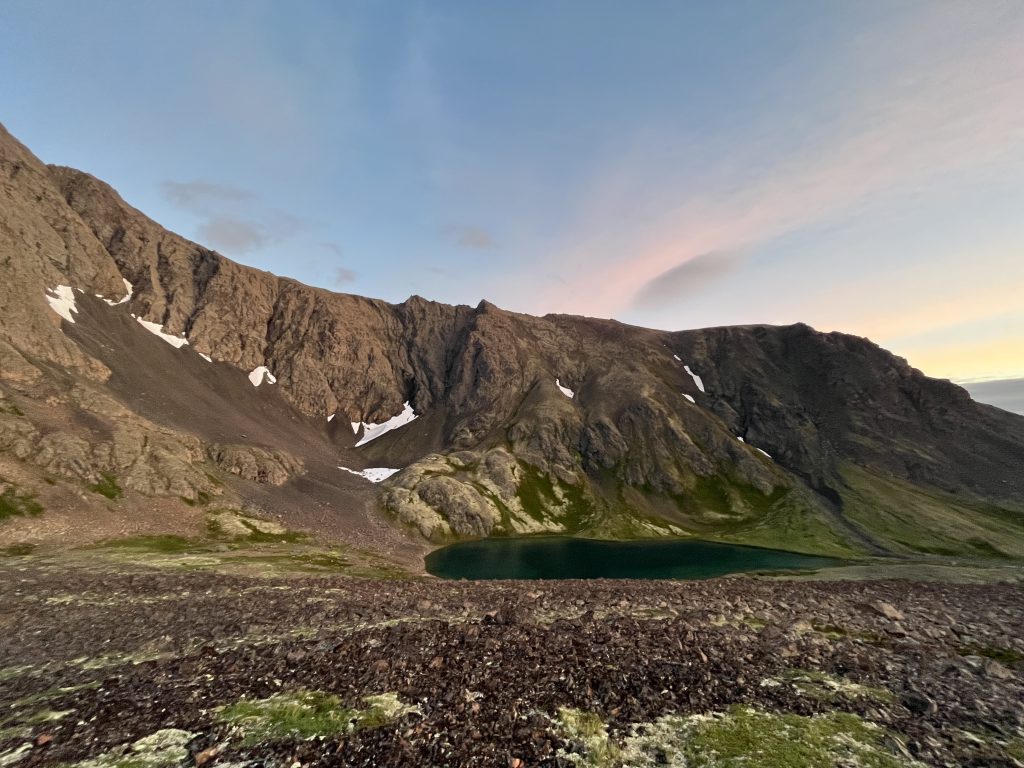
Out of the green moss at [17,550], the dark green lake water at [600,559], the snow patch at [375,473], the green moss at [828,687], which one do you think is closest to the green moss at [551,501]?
the dark green lake water at [600,559]

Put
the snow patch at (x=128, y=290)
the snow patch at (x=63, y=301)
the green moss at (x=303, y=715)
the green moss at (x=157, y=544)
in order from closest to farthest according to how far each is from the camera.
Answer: the green moss at (x=303, y=715) → the green moss at (x=157, y=544) → the snow patch at (x=63, y=301) → the snow patch at (x=128, y=290)

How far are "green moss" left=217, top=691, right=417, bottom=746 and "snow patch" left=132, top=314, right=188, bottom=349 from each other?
198 meters

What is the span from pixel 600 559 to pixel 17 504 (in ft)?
354

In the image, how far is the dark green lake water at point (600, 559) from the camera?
3553 inches

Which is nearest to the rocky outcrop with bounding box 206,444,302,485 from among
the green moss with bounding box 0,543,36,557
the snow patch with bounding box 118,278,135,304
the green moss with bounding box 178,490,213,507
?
the green moss with bounding box 178,490,213,507

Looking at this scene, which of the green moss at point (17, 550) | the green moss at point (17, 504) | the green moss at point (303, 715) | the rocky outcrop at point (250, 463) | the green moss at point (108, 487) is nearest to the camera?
the green moss at point (303, 715)

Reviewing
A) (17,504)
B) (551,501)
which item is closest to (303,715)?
(17,504)

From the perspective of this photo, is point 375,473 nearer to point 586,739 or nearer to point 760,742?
point 586,739

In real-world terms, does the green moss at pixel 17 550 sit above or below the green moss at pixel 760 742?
below

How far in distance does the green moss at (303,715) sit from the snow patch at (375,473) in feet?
505

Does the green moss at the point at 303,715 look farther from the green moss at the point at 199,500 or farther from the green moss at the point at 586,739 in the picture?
the green moss at the point at 199,500

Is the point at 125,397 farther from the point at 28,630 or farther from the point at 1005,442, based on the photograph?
the point at 1005,442

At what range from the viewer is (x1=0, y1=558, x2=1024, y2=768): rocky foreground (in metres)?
14.6

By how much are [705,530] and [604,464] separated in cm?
4728
